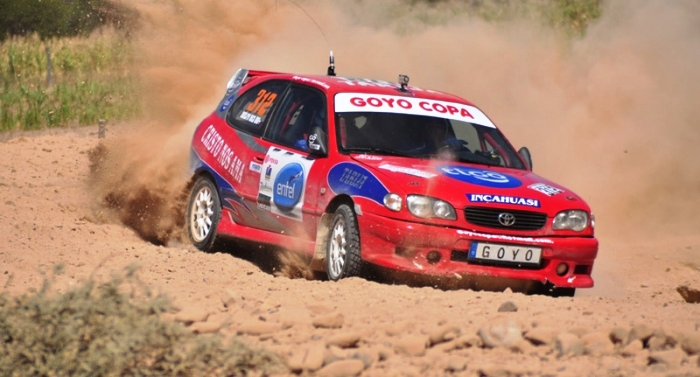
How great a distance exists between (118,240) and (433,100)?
302 cm

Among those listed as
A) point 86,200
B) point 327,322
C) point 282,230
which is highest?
point 327,322

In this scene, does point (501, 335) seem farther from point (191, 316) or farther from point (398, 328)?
point (191, 316)

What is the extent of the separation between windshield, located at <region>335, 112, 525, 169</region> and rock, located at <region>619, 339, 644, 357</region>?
11.4 ft

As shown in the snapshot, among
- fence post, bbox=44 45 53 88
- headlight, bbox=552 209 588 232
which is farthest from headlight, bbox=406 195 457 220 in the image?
fence post, bbox=44 45 53 88

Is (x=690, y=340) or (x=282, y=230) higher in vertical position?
(x=690, y=340)

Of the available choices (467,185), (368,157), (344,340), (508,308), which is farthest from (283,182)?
(344,340)

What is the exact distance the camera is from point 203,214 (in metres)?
10.4

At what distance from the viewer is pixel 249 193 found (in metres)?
9.70

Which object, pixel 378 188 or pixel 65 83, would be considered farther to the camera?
pixel 65 83

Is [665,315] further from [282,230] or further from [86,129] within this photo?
[86,129]

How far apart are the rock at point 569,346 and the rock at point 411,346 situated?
2.13ft

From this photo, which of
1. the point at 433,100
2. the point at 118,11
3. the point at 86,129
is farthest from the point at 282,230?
the point at 86,129

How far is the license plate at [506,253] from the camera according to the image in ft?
26.8

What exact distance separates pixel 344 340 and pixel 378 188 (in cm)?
246
